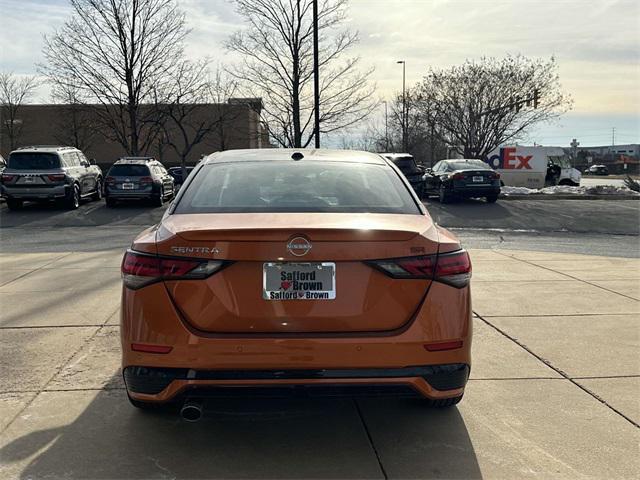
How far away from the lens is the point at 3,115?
4362 cm

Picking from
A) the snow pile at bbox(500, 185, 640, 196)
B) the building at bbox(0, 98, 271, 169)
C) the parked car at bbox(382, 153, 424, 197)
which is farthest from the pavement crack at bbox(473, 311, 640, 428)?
the building at bbox(0, 98, 271, 169)

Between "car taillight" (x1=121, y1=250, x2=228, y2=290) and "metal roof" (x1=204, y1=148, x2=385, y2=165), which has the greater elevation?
"metal roof" (x1=204, y1=148, x2=385, y2=165)

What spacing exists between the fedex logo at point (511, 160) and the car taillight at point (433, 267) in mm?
26376

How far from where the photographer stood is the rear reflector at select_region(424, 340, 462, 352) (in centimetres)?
284

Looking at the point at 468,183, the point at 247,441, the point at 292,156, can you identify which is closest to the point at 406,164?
the point at 468,183

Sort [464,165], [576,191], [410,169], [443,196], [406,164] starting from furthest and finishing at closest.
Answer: [576,191] < [464,165] < [443,196] < [406,164] < [410,169]

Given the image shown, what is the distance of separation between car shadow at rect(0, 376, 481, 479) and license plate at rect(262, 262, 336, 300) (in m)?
0.54

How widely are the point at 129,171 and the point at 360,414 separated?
55.1ft

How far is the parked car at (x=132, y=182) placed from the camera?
60.8ft

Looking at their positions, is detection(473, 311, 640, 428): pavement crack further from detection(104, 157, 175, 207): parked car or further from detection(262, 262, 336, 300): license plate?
detection(104, 157, 175, 207): parked car

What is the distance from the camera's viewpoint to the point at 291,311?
277cm

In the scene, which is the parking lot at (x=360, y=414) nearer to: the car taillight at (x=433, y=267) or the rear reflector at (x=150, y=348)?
the rear reflector at (x=150, y=348)

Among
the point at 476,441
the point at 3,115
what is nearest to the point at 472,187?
the point at 476,441

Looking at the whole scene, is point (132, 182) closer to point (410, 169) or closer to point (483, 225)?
point (410, 169)
